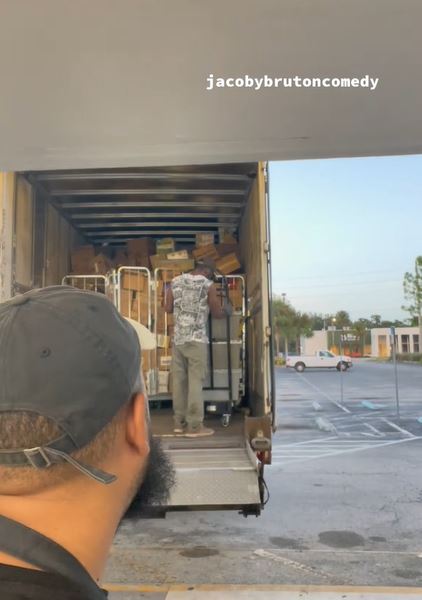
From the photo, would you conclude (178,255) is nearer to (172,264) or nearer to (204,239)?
(172,264)

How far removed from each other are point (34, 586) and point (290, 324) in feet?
180

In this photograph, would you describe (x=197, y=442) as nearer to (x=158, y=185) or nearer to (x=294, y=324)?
(x=158, y=185)

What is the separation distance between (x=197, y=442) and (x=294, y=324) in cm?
5174

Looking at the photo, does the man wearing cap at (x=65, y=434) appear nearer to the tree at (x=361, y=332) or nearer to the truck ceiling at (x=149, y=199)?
the truck ceiling at (x=149, y=199)

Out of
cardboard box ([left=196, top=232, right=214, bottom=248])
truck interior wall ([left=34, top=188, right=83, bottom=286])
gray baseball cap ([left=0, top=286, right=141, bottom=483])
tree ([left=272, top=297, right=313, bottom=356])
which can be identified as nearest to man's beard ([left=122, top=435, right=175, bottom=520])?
gray baseball cap ([left=0, top=286, right=141, bottom=483])

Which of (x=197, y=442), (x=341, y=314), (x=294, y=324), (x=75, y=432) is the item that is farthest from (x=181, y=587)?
(x=341, y=314)

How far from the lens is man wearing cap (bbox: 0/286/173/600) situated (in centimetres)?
81

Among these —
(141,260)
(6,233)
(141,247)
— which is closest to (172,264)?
(141,260)

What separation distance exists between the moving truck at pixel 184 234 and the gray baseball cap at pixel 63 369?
2730 mm

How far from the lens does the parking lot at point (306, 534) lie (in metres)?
4.07

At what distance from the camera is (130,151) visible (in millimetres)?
3852

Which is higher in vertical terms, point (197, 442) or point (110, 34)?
point (110, 34)

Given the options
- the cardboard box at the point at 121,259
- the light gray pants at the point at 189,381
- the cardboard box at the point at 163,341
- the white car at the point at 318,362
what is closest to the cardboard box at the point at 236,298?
the cardboard box at the point at 163,341

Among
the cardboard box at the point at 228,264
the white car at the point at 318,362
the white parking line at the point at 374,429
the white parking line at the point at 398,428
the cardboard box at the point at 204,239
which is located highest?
the cardboard box at the point at 204,239
